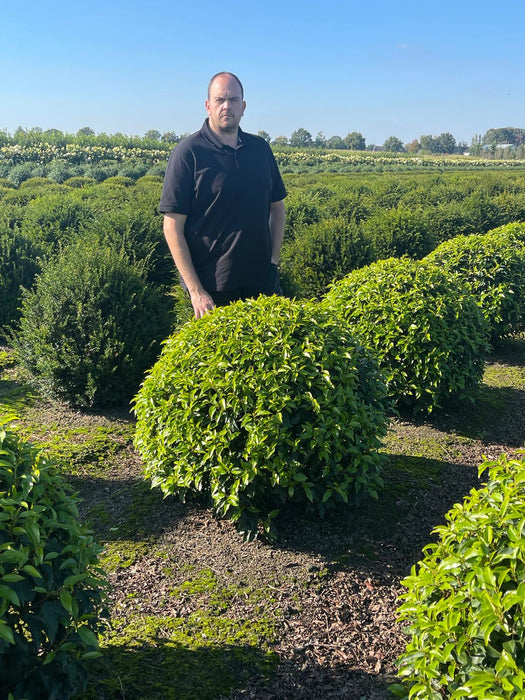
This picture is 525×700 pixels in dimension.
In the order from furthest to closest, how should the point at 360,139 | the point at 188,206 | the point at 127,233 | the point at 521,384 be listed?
the point at 360,139 → the point at 127,233 → the point at 521,384 → the point at 188,206

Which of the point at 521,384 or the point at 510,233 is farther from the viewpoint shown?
the point at 510,233

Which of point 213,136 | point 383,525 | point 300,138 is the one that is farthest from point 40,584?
point 300,138

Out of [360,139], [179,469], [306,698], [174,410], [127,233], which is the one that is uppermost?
[360,139]

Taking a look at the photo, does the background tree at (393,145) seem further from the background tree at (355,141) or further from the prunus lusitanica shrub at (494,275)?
the prunus lusitanica shrub at (494,275)

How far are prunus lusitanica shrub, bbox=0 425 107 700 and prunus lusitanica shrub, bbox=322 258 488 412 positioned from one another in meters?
3.30

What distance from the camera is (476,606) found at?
1.82 meters

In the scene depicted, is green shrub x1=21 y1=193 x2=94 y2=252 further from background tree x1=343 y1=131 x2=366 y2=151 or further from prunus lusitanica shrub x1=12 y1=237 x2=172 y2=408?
background tree x1=343 y1=131 x2=366 y2=151

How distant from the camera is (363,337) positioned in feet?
16.9

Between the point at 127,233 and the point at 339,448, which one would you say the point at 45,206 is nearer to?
the point at 127,233

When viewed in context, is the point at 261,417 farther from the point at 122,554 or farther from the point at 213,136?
the point at 213,136

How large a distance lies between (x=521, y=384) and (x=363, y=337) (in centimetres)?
236

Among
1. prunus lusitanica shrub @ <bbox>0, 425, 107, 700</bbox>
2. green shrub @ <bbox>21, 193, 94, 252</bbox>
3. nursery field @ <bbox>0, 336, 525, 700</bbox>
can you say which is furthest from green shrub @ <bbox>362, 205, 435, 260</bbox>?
prunus lusitanica shrub @ <bbox>0, 425, 107, 700</bbox>

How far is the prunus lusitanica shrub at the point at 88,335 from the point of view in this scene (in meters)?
5.43

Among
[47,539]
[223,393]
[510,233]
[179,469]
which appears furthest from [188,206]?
[510,233]
